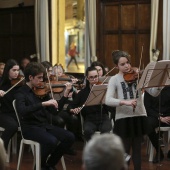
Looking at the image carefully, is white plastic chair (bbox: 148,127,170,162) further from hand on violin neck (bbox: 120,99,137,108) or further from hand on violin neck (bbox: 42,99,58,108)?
hand on violin neck (bbox: 42,99,58,108)

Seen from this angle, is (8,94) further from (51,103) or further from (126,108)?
(126,108)

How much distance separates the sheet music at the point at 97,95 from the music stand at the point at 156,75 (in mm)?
655

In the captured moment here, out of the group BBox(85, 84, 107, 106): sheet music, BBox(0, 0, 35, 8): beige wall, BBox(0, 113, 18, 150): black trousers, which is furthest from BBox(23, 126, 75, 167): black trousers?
BBox(0, 0, 35, 8): beige wall

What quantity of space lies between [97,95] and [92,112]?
513mm

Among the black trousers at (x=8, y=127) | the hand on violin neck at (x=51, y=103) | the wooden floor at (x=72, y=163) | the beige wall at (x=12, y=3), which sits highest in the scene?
the beige wall at (x=12, y=3)

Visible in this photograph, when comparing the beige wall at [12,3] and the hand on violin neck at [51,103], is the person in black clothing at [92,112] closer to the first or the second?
the hand on violin neck at [51,103]

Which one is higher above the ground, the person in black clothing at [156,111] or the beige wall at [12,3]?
the beige wall at [12,3]

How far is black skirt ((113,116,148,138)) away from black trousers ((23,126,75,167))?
0.61m

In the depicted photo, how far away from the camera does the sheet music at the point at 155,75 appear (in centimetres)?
419

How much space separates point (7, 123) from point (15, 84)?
50cm

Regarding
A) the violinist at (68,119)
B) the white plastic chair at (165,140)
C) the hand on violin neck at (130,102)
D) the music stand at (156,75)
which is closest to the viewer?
the hand on violin neck at (130,102)

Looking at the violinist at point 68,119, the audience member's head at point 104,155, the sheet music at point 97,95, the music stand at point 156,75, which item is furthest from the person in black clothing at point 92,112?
the audience member's head at point 104,155

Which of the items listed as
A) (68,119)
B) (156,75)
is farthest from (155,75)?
(68,119)

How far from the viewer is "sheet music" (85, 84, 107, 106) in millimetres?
4809
